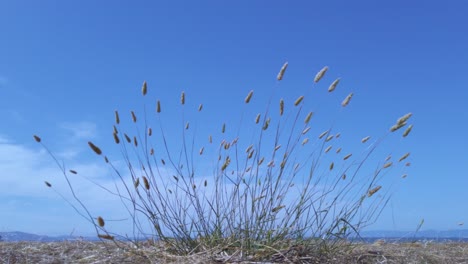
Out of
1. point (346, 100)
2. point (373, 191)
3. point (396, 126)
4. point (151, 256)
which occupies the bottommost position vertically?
point (151, 256)

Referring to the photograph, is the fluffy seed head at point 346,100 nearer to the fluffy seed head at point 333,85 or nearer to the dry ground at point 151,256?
the fluffy seed head at point 333,85

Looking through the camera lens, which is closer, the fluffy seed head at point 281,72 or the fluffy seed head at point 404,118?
the fluffy seed head at point 404,118

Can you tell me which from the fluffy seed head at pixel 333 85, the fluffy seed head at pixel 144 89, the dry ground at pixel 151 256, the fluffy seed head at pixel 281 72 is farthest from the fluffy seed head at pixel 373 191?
the fluffy seed head at pixel 144 89

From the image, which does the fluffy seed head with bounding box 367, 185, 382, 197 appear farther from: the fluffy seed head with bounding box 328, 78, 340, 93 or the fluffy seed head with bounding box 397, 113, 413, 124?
the fluffy seed head with bounding box 328, 78, 340, 93

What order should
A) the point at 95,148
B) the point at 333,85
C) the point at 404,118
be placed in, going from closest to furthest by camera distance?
the point at 95,148
the point at 404,118
the point at 333,85

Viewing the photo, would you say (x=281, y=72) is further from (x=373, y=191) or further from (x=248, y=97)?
(x=373, y=191)

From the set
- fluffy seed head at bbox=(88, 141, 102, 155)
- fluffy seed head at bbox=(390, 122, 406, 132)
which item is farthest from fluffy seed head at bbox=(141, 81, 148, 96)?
fluffy seed head at bbox=(390, 122, 406, 132)

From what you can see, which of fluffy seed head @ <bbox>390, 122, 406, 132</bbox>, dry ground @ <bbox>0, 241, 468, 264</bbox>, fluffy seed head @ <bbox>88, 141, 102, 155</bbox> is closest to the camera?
fluffy seed head @ <bbox>88, 141, 102, 155</bbox>

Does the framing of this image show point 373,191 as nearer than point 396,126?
No

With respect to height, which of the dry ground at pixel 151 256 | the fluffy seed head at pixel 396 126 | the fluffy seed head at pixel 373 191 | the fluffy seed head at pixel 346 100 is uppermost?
the fluffy seed head at pixel 346 100

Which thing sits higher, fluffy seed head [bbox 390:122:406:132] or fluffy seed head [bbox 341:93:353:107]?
fluffy seed head [bbox 341:93:353:107]

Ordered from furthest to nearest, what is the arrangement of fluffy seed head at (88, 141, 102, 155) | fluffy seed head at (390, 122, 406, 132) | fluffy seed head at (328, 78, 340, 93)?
1. fluffy seed head at (328, 78, 340, 93)
2. fluffy seed head at (390, 122, 406, 132)
3. fluffy seed head at (88, 141, 102, 155)

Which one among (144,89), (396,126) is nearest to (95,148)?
(144,89)

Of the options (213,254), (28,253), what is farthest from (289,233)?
(28,253)
